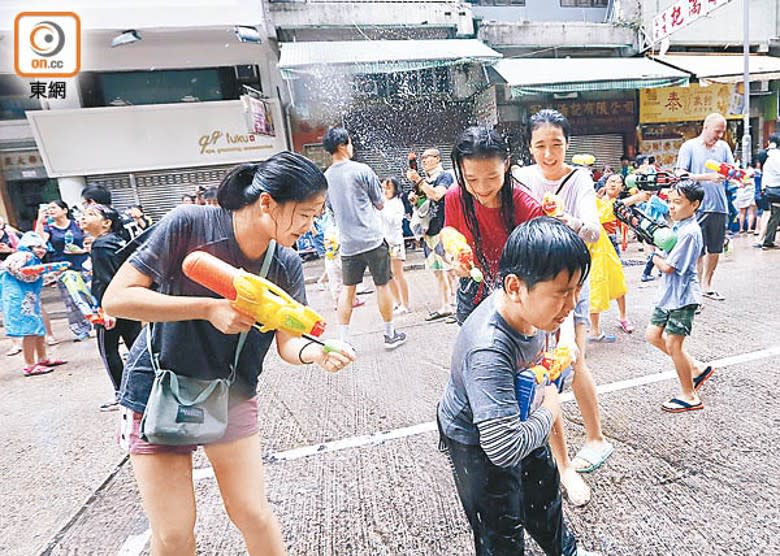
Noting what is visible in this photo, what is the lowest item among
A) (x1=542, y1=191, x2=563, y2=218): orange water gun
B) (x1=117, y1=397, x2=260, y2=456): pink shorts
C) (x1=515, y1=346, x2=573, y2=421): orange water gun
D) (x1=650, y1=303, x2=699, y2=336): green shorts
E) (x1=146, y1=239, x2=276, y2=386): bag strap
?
(x1=650, y1=303, x2=699, y2=336): green shorts

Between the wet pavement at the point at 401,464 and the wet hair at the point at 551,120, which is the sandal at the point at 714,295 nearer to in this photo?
the wet pavement at the point at 401,464

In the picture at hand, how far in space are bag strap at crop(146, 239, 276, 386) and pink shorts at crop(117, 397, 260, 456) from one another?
0.12 m

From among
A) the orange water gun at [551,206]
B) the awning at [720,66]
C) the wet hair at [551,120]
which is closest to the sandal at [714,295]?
the wet hair at [551,120]

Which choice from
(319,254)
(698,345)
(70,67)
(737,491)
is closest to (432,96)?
(319,254)

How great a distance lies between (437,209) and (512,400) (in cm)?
378

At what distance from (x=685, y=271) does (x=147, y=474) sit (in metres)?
2.79

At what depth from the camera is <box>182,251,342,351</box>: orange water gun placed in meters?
1.29

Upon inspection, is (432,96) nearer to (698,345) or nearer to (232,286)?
(698,345)

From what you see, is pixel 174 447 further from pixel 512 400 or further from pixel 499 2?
pixel 499 2

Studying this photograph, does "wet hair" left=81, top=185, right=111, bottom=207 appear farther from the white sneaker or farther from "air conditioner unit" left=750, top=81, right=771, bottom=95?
"air conditioner unit" left=750, top=81, right=771, bottom=95

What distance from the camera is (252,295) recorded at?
1286 mm

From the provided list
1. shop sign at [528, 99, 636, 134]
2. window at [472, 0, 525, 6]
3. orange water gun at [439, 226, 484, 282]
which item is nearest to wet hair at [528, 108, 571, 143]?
orange water gun at [439, 226, 484, 282]

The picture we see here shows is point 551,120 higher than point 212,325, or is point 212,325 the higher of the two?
point 551,120

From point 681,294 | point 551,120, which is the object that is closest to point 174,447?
point 551,120
